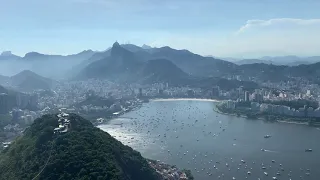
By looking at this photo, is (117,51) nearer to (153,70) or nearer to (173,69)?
(153,70)

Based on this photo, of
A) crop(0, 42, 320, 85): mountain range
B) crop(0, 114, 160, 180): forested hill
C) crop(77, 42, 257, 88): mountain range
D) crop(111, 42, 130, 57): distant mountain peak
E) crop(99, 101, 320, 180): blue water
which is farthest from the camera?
crop(111, 42, 130, 57): distant mountain peak

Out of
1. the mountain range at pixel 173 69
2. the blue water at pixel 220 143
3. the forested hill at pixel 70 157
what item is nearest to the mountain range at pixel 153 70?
the mountain range at pixel 173 69

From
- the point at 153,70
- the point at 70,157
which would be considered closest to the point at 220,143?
the point at 70,157

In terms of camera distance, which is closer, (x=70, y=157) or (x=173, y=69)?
(x=70, y=157)

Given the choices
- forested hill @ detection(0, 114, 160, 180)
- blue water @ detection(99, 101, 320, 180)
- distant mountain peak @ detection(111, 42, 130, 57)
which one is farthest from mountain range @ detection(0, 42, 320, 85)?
forested hill @ detection(0, 114, 160, 180)

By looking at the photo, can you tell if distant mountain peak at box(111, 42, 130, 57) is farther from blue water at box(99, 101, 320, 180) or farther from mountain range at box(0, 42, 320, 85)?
blue water at box(99, 101, 320, 180)

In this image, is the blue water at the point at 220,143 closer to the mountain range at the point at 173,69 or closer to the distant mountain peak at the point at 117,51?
the mountain range at the point at 173,69
